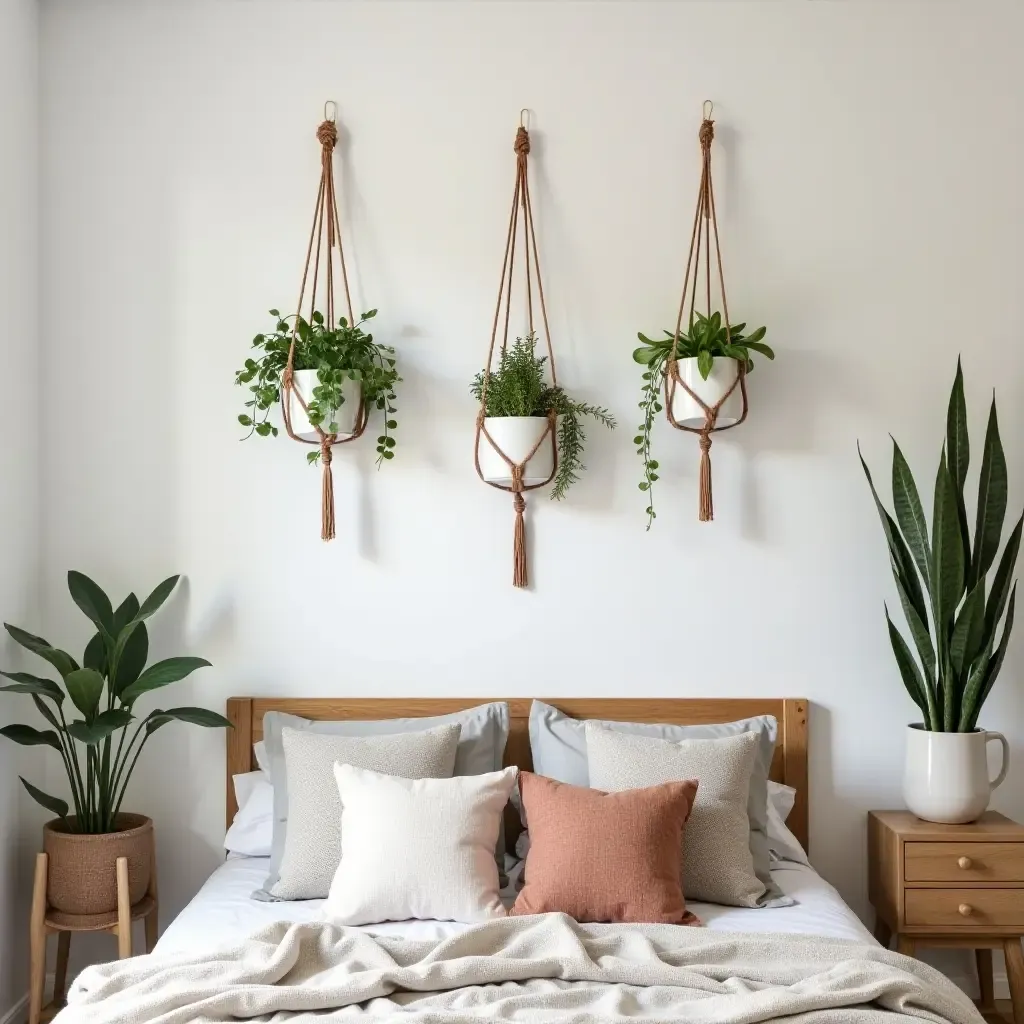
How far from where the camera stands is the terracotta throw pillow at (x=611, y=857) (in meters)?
2.51

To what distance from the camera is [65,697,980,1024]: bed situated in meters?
1.99

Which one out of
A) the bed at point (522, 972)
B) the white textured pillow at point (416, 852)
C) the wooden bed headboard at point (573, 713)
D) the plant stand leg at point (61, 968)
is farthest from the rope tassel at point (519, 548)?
the plant stand leg at point (61, 968)

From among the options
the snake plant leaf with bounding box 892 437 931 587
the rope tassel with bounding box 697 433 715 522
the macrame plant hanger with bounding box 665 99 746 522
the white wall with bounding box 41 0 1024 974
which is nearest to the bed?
the white wall with bounding box 41 0 1024 974

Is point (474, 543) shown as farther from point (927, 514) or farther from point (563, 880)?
point (927, 514)

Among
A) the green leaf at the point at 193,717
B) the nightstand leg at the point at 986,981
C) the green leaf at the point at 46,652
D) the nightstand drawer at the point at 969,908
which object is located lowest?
the nightstand leg at the point at 986,981

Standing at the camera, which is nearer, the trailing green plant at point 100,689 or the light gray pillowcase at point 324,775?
the light gray pillowcase at point 324,775

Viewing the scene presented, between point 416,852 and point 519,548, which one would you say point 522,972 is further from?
point 519,548

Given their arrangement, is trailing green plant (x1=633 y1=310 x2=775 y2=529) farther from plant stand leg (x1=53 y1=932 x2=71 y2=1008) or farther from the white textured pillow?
plant stand leg (x1=53 y1=932 x2=71 y2=1008)

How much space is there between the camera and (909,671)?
3.01 m

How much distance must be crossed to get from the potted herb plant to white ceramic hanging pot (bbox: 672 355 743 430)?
1.48m

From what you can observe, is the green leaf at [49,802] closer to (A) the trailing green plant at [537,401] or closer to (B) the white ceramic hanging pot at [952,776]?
(A) the trailing green plant at [537,401]

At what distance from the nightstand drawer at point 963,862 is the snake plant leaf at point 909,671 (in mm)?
335

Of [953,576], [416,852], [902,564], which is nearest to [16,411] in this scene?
[416,852]

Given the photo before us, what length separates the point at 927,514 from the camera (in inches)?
126
